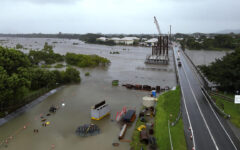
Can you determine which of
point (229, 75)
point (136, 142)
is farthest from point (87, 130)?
point (229, 75)

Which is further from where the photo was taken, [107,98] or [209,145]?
[107,98]

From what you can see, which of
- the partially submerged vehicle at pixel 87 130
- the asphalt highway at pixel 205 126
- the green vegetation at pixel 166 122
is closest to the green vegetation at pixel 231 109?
the asphalt highway at pixel 205 126

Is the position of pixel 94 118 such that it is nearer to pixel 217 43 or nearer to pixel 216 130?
pixel 216 130

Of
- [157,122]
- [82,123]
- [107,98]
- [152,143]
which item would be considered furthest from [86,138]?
[107,98]

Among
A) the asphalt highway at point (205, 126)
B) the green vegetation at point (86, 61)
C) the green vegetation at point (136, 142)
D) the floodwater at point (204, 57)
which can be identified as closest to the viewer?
the asphalt highway at point (205, 126)

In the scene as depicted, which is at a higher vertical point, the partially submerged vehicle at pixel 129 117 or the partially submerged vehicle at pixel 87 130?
the partially submerged vehicle at pixel 129 117

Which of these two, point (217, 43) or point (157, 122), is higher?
point (217, 43)

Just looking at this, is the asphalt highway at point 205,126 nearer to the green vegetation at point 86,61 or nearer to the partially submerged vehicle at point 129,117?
the partially submerged vehicle at point 129,117
